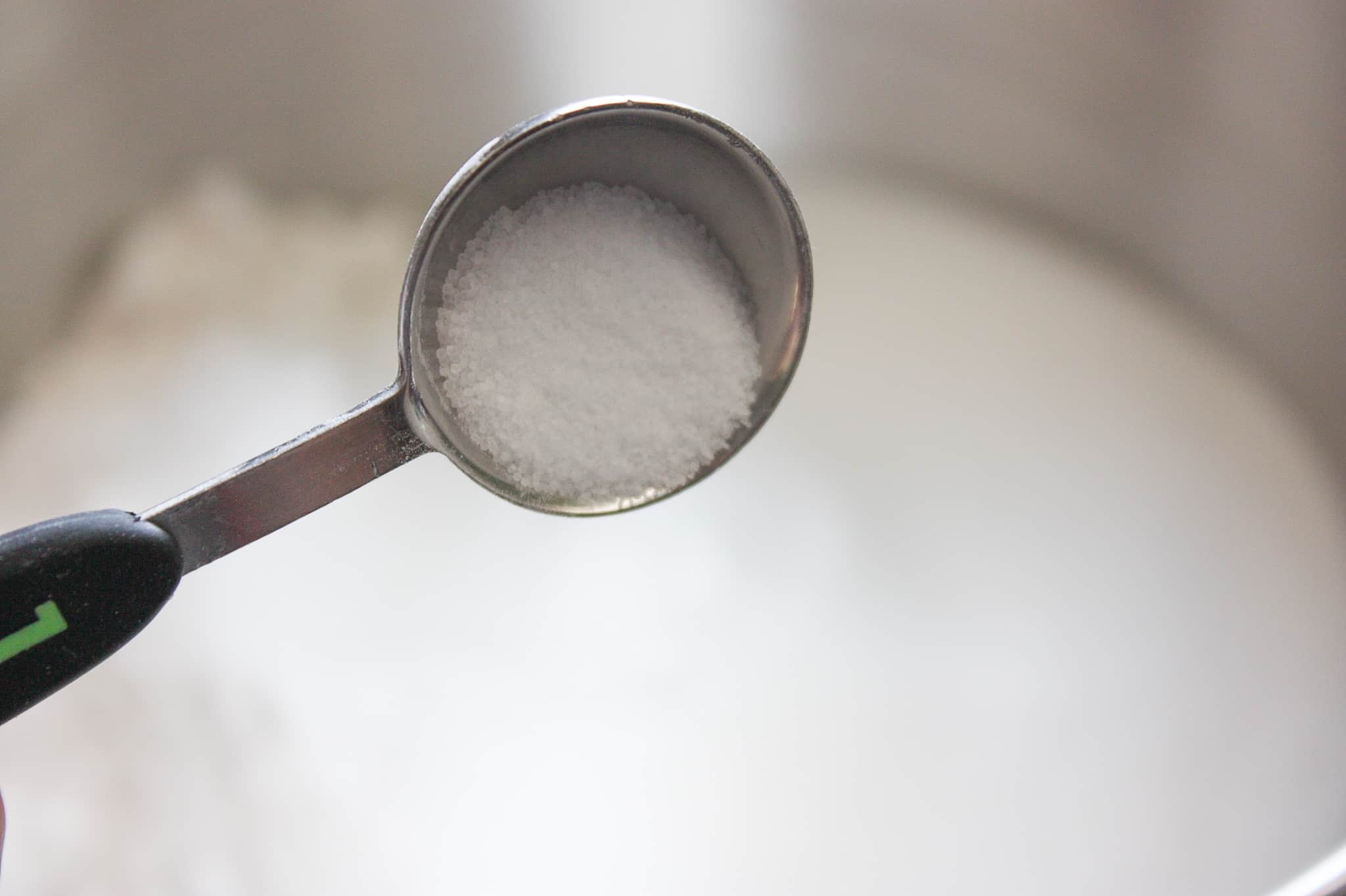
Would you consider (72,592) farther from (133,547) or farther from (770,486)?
(770,486)

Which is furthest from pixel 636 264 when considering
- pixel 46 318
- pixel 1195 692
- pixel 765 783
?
pixel 46 318

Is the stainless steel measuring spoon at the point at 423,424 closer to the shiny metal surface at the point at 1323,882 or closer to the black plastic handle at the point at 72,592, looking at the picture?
the black plastic handle at the point at 72,592

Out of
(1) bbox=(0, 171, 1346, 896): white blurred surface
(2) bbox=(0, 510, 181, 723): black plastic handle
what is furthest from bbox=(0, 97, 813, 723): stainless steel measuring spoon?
(1) bbox=(0, 171, 1346, 896): white blurred surface

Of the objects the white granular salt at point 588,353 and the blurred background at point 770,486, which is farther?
the blurred background at point 770,486

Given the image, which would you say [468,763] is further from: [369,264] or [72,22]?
[72,22]

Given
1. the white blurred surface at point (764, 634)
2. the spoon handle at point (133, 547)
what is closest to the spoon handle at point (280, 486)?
the spoon handle at point (133, 547)

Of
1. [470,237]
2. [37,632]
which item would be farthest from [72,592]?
[470,237]

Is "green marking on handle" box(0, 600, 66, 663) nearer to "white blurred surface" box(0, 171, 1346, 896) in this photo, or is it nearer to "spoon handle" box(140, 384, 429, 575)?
"spoon handle" box(140, 384, 429, 575)

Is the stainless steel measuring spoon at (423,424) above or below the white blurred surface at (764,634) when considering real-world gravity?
above
